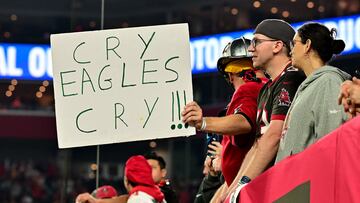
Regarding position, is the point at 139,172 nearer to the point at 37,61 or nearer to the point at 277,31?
the point at 277,31

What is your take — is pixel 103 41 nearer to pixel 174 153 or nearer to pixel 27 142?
pixel 174 153

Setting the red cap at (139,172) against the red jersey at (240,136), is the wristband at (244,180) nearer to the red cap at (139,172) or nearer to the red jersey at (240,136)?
the red jersey at (240,136)

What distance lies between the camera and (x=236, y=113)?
495 centimetres

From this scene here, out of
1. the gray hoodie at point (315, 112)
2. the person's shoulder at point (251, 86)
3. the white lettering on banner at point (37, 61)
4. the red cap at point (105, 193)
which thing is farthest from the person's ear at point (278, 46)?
the white lettering on banner at point (37, 61)

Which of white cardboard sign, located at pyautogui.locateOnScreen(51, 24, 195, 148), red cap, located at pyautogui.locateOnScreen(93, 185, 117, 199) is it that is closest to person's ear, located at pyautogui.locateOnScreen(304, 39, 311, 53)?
white cardboard sign, located at pyautogui.locateOnScreen(51, 24, 195, 148)

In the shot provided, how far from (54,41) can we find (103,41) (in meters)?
0.25

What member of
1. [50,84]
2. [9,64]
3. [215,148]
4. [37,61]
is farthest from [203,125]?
[9,64]

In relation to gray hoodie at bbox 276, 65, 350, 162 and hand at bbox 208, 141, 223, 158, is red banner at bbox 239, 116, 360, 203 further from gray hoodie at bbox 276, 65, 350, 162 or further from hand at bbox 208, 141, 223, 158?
hand at bbox 208, 141, 223, 158

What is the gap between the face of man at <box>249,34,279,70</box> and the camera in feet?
16.3

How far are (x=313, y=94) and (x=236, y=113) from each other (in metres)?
0.75

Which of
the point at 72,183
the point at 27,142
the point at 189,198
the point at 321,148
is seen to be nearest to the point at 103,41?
the point at 321,148

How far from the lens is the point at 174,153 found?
23.0 metres

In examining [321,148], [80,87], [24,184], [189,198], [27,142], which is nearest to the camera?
[321,148]

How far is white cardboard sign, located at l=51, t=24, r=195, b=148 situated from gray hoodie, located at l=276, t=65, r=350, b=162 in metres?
1.05
